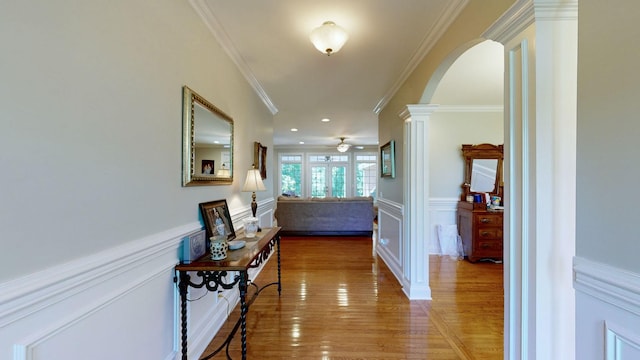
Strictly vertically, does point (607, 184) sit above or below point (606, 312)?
above

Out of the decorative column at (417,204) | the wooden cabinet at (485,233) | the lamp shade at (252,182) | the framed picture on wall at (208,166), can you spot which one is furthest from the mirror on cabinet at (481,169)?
the framed picture on wall at (208,166)

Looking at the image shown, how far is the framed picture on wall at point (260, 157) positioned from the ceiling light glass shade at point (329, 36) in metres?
1.62

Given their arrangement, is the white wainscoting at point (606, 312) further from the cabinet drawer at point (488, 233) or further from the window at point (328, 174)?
the window at point (328, 174)

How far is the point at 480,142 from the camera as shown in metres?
4.20

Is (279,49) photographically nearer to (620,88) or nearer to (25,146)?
(25,146)

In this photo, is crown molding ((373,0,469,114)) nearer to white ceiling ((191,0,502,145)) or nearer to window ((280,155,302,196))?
white ceiling ((191,0,502,145))

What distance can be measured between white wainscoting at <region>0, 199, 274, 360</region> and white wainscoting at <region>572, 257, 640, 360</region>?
172cm

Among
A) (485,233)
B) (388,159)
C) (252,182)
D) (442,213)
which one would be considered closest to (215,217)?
(252,182)

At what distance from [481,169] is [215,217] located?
4.12m

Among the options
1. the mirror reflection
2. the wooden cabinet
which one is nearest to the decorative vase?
the wooden cabinet

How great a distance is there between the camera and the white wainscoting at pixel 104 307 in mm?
736

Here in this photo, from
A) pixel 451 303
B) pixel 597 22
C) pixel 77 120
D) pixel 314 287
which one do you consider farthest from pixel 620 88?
pixel 314 287

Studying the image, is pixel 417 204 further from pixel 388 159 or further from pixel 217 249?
pixel 217 249

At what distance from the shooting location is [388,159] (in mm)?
3643
